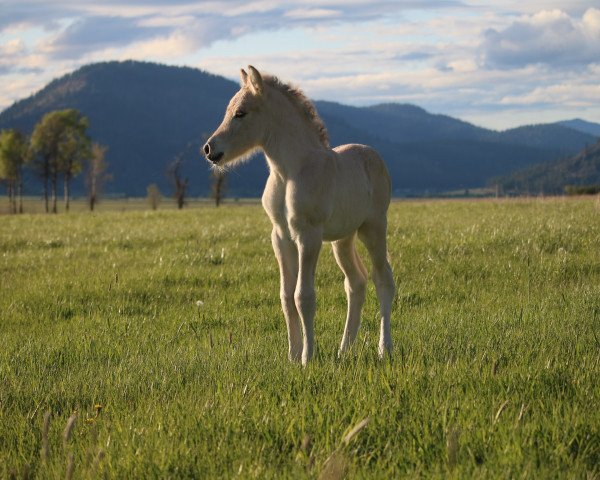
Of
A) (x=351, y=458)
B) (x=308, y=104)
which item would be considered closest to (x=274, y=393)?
(x=351, y=458)

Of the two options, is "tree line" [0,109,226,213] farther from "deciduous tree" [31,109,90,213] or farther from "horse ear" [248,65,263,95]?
"horse ear" [248,65,263,95]

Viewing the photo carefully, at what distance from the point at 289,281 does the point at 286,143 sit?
4.25 feet

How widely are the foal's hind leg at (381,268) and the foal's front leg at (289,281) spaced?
88 centimetres

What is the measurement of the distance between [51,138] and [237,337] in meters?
102

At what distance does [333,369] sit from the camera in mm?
5977

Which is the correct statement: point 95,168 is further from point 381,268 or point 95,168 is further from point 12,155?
point 381,268

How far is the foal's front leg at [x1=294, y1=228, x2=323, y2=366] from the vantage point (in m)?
6.55

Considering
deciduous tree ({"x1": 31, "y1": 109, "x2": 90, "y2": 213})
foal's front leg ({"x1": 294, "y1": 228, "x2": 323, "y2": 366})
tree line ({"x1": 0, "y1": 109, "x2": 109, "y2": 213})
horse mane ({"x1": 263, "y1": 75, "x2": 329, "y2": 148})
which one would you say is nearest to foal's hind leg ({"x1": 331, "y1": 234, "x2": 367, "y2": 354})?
foal's front leg ({"x1": 294, "y1": 228, "x2": 323, "y2": 366})

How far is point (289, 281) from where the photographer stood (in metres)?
7.03

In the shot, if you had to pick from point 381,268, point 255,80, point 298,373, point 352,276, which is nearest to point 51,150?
point 352,276

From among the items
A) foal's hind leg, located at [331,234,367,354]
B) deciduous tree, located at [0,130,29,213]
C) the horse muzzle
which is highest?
deciduous tree, located at [0,130,29,213]

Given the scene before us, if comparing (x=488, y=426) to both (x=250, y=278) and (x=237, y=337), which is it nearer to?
(x=237, y=337)

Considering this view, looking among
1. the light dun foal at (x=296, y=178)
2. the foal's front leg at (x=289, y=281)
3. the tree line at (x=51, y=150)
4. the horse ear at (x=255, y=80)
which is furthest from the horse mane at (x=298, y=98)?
the tree line at (x=51, y=150)

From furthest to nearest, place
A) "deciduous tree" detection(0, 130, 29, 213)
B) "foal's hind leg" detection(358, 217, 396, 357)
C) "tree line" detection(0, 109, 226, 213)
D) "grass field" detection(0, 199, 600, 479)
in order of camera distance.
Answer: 1. "deciduous tree" detection(0, 130, 29, 213)
2. "tree line" detection(0, 109, 226, 213)
3. "foal's hind leg" detection(358, 217, 396, 357)
4. "grass field" detection(0, 199, 600, 479)
